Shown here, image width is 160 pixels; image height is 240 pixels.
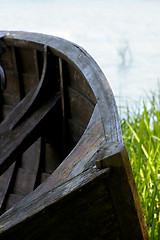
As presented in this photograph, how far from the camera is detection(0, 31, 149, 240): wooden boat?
132 centimetres

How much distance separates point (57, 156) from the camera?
9.38 feet

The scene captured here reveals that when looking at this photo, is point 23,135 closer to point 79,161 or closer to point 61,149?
point 61,149

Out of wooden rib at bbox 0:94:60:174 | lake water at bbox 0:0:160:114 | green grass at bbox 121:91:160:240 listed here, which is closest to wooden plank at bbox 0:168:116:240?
wooden rib at bbox 0:94:60:174

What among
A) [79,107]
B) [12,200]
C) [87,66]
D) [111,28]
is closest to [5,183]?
[12,200]

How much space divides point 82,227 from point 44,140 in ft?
5.06

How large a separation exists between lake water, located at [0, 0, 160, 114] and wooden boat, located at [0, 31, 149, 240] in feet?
16.5

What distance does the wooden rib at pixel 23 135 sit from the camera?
2.32 meters

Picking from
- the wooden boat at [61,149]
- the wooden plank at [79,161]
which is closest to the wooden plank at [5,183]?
the wooden boat at [61,149]

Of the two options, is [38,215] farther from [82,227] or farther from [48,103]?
[48,103]

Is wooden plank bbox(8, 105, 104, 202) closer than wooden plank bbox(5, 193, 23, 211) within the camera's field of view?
Yes

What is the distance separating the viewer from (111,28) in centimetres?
1491

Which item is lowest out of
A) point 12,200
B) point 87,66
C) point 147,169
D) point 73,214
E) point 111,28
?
point 12,200

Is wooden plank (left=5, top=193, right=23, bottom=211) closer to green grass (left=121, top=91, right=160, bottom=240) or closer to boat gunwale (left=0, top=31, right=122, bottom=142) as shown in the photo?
green grass (left=121, top=91, right=160, bottom=240)

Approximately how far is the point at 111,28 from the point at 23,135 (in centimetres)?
1300
